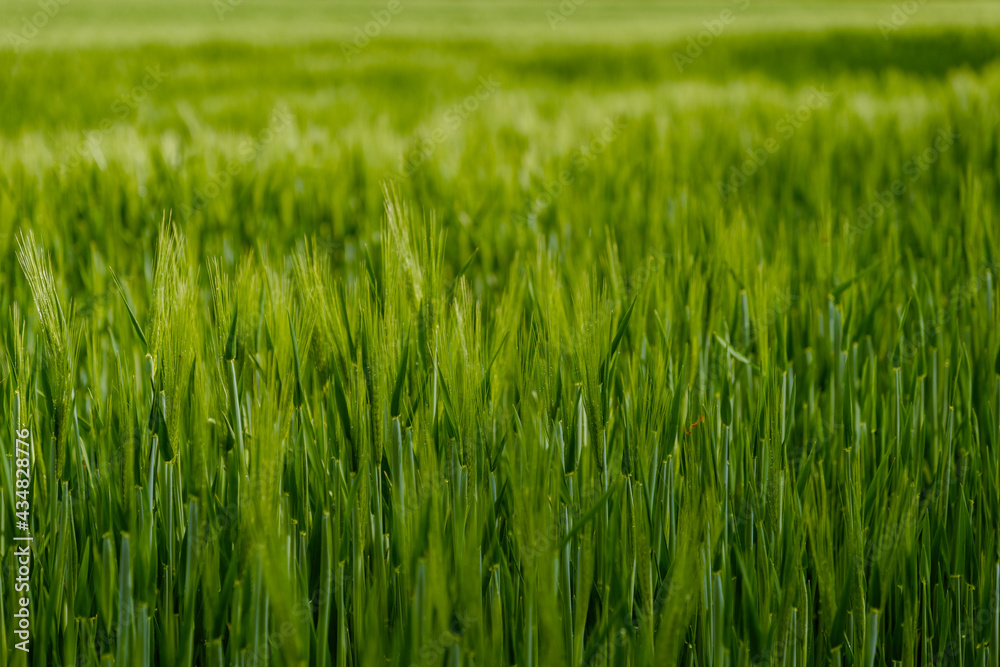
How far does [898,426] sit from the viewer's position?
2.69 feet

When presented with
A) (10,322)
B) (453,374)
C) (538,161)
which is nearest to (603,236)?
(538,161)

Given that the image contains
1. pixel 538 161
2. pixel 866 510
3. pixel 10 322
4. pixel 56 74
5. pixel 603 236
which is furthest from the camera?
pixel 56 74

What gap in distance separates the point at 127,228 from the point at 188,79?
14.1 ft

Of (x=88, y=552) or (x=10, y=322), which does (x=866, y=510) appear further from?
(x=10, y=322)

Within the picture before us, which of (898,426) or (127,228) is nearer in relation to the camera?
(898,426)

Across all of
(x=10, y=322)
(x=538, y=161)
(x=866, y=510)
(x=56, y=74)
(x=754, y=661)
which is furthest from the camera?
(x=56, y=74)

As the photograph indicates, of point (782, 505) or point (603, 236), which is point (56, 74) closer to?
point (603, 236)

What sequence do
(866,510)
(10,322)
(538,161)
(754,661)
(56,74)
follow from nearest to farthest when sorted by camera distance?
(754,661), (866,510), (10,322), (538,161), (56,74)

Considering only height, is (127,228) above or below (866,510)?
above

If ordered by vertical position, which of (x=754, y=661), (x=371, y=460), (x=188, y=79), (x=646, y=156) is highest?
(x=188, y=79)

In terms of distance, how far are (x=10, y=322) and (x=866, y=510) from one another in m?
0.99

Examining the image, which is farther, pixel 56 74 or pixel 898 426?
pixel 56 74

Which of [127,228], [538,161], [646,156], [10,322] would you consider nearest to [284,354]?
[10,322]

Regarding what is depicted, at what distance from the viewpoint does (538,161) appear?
2141 mm
